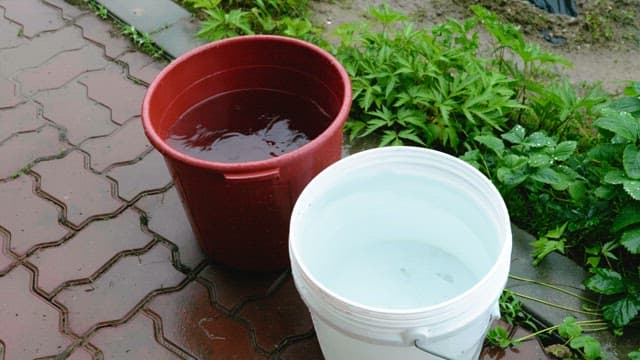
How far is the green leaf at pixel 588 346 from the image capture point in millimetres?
1910

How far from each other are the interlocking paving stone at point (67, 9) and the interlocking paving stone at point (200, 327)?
69.5 inches

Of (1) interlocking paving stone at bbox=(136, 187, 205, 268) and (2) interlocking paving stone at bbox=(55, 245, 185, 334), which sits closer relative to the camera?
(2) interlocking paving stone at bbox=(55, 245, 185, 334)

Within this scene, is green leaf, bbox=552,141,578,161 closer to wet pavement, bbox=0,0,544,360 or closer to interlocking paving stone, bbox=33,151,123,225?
wet pavement, bbox=0,0,544,360

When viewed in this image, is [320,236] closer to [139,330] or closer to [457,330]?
[457,330]

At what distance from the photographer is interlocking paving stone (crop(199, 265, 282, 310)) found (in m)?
2.17

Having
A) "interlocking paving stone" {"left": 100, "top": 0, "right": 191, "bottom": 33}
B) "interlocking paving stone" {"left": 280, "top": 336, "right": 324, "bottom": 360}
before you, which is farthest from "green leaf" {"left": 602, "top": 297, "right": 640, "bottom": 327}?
"interlocking paving stone" {"left": 100, "top": 0, "right": 191, "bottom": 33}

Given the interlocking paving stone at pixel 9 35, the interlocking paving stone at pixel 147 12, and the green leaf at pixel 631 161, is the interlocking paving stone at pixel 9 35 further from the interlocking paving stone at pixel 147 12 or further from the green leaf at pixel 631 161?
the green leaf at pixel 631 161

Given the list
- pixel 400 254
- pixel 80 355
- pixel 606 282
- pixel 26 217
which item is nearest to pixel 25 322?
pixel 80 355

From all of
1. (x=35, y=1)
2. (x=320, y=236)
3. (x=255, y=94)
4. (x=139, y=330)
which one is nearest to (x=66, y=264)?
(x=139, y=330)

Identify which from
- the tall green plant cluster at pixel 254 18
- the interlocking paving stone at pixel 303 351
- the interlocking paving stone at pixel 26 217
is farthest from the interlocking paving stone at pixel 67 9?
the interlocking paving stone at pixel 303 351

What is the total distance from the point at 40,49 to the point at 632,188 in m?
2.65

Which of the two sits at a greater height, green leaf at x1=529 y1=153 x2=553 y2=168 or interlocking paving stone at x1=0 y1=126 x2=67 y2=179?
green leaf at x1=529 y1=153 x2=553 y2=168

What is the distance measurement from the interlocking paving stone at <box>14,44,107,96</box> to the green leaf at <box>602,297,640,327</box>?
236 cm

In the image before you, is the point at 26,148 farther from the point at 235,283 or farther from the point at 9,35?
the point at 235,283
